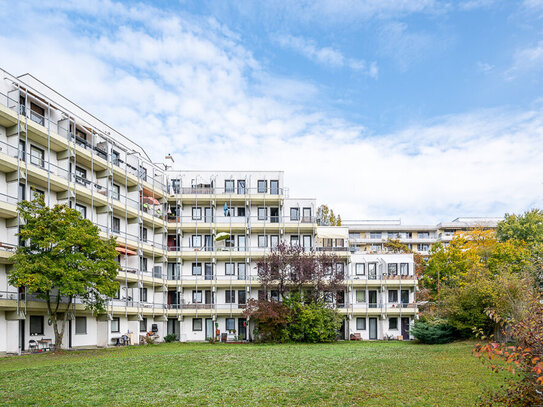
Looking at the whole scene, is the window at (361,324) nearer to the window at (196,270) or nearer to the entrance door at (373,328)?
the entrance door at (373,328)

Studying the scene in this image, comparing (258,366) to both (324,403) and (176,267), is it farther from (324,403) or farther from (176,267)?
(176,267)

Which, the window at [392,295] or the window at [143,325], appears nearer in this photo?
the window at [143,325]

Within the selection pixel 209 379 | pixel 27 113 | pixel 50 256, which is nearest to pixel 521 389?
pixel 209 379

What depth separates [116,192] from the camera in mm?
42969

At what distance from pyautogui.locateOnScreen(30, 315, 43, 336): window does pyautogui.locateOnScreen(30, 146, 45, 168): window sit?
10.4 meters

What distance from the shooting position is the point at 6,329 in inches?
Result: 1166

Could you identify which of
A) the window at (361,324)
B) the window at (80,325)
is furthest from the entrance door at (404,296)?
the window at (80,325)

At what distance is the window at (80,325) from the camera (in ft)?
120

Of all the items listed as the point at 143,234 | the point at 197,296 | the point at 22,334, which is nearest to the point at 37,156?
the point at 22,334

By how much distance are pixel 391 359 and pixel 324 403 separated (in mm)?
12762

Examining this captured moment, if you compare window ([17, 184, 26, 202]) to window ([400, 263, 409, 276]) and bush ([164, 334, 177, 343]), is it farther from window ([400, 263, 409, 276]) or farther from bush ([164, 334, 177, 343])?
window ([400, 263, 409, 276])

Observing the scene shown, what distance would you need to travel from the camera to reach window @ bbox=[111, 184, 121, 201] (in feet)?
137

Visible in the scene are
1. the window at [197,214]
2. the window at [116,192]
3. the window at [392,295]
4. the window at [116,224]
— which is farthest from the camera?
the window at [392,295]

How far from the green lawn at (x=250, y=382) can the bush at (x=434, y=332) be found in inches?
529
